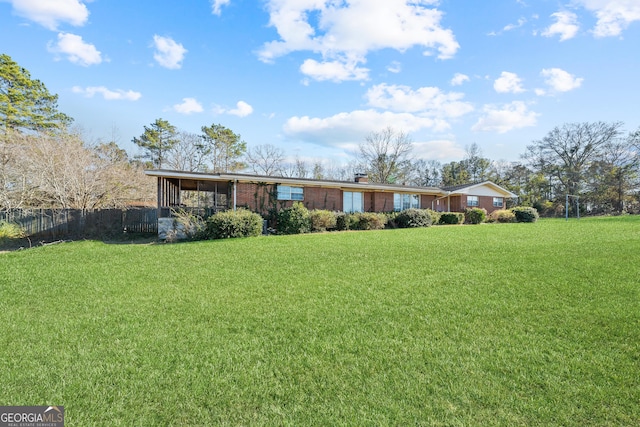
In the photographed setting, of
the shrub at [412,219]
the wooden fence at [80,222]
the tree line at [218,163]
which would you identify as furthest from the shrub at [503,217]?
the wooden fence at [80,222]

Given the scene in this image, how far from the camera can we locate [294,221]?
48.7 feet

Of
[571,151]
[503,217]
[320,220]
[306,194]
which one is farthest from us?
[571,151]

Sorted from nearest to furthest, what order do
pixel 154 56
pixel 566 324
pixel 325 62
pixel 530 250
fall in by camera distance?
pixel 566 324
pixel 530 250
pixel 154 56
pixel 325 62

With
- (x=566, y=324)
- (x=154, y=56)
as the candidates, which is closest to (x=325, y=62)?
(x=154, y=56)

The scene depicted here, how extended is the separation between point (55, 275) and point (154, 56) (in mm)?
10591

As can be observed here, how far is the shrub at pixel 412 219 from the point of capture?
18.8 metres

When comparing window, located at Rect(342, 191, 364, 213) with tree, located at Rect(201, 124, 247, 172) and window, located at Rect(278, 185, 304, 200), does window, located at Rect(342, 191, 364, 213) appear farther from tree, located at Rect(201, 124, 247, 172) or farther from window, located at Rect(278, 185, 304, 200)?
tree, located at Rect(201, 124, 247, 172)

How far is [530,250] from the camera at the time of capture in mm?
8914

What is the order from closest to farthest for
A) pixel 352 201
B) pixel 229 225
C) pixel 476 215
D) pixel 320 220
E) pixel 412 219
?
pixel 229 225 → pixel 320 220 → pixel 412 219 → pixel 352 201 → pixel 476 215

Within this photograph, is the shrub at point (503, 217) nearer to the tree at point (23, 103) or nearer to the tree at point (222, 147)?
the tree at point (222, 147)

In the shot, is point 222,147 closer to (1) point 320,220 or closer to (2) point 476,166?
(1) point 320,220

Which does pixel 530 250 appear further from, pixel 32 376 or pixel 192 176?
pixel 192 176

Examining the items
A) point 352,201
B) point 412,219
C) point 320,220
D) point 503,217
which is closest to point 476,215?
point 503,217

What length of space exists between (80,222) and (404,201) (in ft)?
70.0
